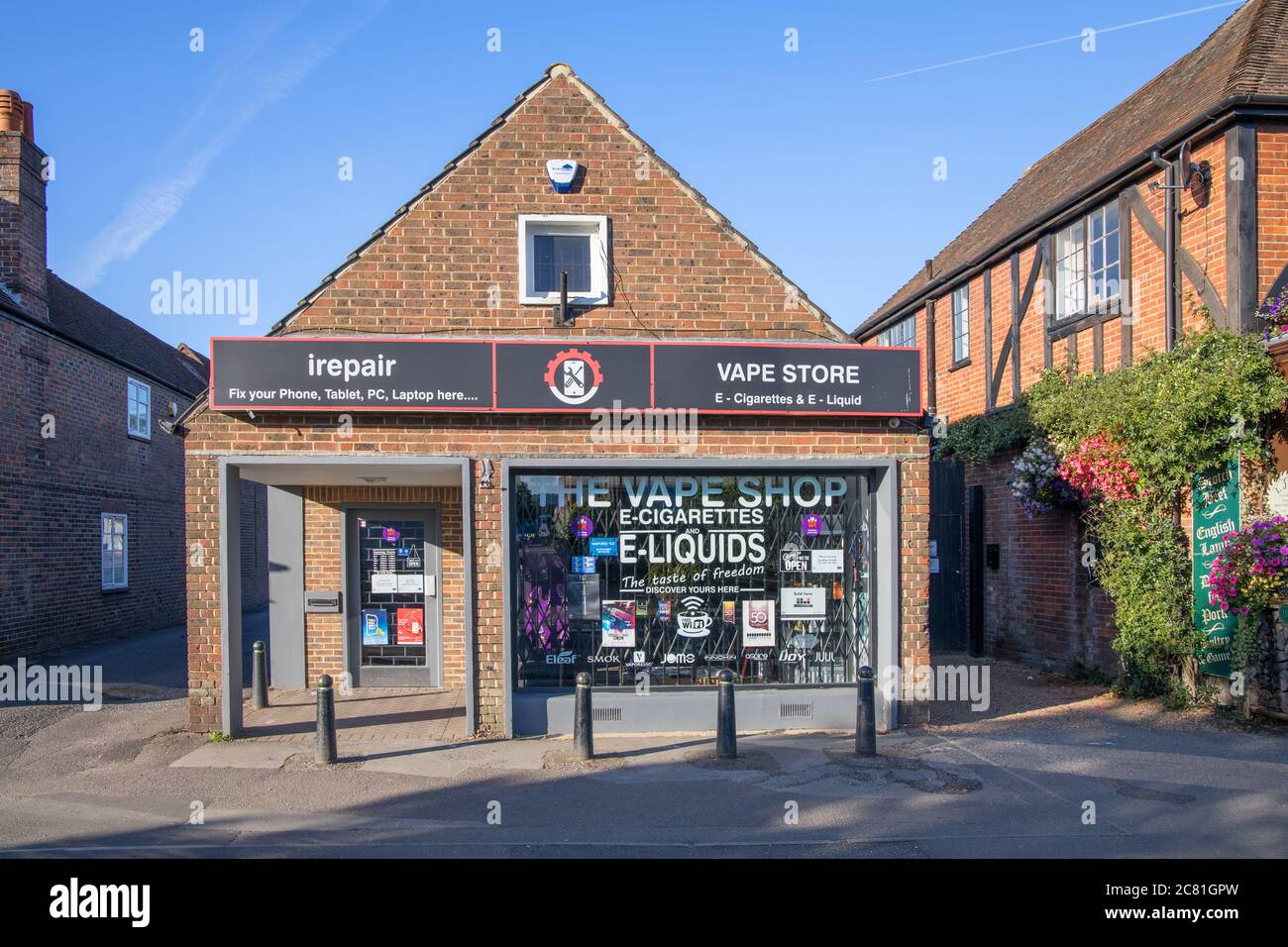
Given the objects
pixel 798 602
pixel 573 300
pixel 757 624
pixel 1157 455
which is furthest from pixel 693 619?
pixel 1157 455

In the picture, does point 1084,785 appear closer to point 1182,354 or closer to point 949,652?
point 1182,354

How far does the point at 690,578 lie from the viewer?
385 inches

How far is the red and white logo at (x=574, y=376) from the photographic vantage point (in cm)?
912

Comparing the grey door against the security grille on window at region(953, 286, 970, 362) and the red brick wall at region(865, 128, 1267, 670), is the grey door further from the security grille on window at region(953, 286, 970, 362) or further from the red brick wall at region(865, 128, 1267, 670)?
the security grille on window at region(953, 286, 970, 362)

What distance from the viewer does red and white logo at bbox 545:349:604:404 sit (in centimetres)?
912

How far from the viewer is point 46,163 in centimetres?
1602

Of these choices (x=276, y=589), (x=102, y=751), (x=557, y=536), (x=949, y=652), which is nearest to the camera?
(x=102, y=751)

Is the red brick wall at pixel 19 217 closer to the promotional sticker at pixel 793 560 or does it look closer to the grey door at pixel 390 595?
the grey door at pixel 390 595

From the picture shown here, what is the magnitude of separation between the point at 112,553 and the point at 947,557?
620 inches

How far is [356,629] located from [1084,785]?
8901 mm

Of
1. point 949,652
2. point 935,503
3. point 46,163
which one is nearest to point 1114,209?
point 935,503

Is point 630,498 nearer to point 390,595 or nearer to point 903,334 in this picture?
point 390,595

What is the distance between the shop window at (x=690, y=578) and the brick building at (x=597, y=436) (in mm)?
24

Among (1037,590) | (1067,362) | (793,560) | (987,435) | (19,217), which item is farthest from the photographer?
(19,217)
